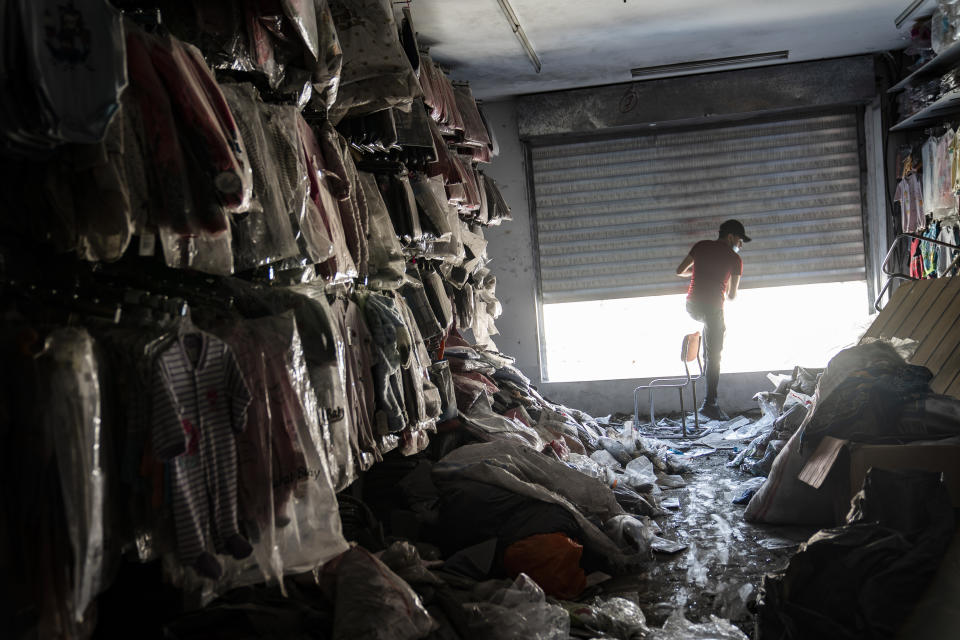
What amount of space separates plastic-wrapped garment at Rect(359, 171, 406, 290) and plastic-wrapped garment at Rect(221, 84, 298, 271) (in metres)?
1.04

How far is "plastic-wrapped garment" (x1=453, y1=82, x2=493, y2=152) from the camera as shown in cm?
571

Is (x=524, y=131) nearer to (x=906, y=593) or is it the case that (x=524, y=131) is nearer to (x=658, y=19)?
(x=658, y=19)

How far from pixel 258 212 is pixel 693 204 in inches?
255

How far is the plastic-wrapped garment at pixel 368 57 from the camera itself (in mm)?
3068

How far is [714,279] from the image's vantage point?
7.08 metres

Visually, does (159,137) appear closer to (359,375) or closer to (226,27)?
(226,27)

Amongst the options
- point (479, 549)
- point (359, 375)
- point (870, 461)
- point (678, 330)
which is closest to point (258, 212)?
point (359, 375)

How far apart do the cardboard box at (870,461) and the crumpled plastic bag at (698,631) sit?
33.9 inches

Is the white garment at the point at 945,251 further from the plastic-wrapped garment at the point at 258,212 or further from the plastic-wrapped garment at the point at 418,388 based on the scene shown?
the plastic-wrapped garment at the point at 258,212

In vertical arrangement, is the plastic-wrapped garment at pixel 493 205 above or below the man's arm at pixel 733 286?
above

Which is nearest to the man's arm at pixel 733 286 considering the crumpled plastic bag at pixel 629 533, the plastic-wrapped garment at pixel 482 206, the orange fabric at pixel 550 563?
the plastic-wrapped garment at pixel 482 206

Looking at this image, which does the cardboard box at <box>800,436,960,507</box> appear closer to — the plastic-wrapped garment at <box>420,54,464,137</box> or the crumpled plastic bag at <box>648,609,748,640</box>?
the crumpled plastic bag at <box>648,609,748,640</box>

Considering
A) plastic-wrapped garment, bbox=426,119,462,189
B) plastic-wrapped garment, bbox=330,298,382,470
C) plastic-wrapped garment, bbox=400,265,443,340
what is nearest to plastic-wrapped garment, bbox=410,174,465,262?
plastic-wrapped garment, bbox=426,119,462,189

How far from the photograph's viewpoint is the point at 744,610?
9.87 feet
